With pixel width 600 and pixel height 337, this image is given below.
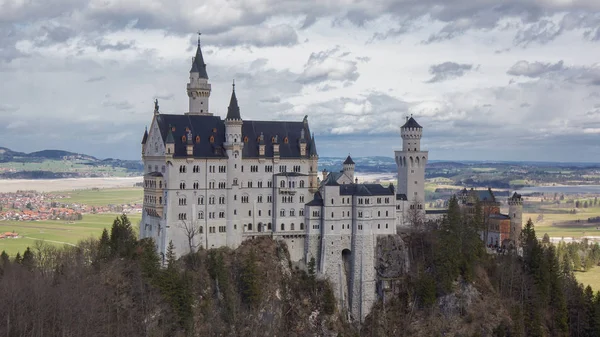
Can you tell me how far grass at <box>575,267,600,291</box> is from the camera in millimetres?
133125

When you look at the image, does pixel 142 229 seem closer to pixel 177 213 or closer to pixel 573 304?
pixel 177 213

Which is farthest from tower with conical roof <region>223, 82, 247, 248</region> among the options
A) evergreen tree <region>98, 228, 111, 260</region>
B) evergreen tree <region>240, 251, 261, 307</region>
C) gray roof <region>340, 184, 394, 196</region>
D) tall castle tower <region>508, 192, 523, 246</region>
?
tall castle tower <region>508, 192, 523, 246</region>

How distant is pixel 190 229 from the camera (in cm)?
9212

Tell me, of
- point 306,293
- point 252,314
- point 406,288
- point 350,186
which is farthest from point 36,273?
point 406,288

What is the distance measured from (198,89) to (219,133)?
32.7ft

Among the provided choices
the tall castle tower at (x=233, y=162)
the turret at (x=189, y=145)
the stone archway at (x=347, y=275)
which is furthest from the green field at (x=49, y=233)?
the stone archway at (x=347, y=275)

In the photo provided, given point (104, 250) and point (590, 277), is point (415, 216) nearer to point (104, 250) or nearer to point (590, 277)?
point (104, 250)

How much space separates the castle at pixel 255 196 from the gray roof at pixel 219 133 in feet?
0.50

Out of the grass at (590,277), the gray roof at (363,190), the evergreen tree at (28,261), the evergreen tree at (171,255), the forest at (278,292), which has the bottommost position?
the grass at (590,277)

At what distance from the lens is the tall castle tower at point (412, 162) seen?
10788 cm

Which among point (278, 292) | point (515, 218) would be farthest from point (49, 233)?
point (515, 218)

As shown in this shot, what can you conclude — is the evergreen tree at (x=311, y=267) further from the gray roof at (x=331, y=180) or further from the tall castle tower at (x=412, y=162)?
the tall castle tower at (x=412, y=162)

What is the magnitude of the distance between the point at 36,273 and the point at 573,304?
79040mm

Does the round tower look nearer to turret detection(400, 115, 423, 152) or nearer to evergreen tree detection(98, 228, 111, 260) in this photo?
turret detection(400, 115, 423, 152)
